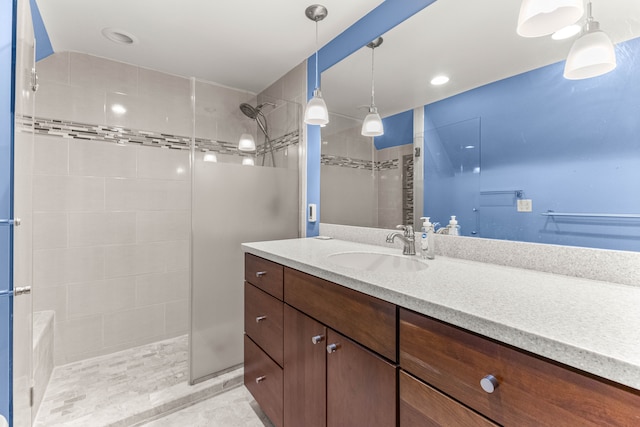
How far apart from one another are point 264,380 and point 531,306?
1.27 meters

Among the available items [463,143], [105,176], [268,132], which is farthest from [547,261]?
[105,176]

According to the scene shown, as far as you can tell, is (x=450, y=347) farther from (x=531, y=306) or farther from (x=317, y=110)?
(x=317, y=110)

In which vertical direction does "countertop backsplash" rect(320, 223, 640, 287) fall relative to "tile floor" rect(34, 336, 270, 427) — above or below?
above

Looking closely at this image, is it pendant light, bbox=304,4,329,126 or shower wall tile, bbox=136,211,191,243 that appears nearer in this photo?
pendant light, bbox=304,4,329,126

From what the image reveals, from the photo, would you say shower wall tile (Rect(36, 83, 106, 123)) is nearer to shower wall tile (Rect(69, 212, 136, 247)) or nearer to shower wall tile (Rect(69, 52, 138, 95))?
shower wall tile (Rect(69, 52, 138, 95))

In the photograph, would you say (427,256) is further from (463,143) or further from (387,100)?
(387,100)

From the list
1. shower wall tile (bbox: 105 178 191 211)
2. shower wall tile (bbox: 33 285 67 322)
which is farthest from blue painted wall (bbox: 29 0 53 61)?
shower wall tile (bbox: 33 285 67 322)

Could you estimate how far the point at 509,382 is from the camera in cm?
57

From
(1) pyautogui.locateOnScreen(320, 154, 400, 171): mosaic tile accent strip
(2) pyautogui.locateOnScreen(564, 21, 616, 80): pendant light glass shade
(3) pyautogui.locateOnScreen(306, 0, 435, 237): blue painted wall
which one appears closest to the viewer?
(2) pyautogui.locateOnScreen(564, 21, 616, 80): pendant light glass shade

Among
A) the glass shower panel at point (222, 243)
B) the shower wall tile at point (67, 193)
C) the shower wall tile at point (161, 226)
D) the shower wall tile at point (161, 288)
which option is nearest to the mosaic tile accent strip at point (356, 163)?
the glass shower panel at point (222, 243)

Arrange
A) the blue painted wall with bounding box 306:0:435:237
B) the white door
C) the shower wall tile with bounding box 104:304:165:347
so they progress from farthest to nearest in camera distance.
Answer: the shower wall tile with bounding box 104:304:165:347 < the blue painted wall with bounding box 306:0:435:237 < the white door

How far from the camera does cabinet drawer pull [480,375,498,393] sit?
0.58m

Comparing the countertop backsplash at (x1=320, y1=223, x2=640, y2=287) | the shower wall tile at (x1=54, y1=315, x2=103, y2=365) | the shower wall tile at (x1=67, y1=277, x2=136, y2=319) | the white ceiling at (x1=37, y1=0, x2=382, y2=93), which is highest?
the white ceiling at (x1=37, y1=0, x2=382, y2=93)

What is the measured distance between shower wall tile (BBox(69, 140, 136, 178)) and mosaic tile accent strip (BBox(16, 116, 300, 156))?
0.17 ft
